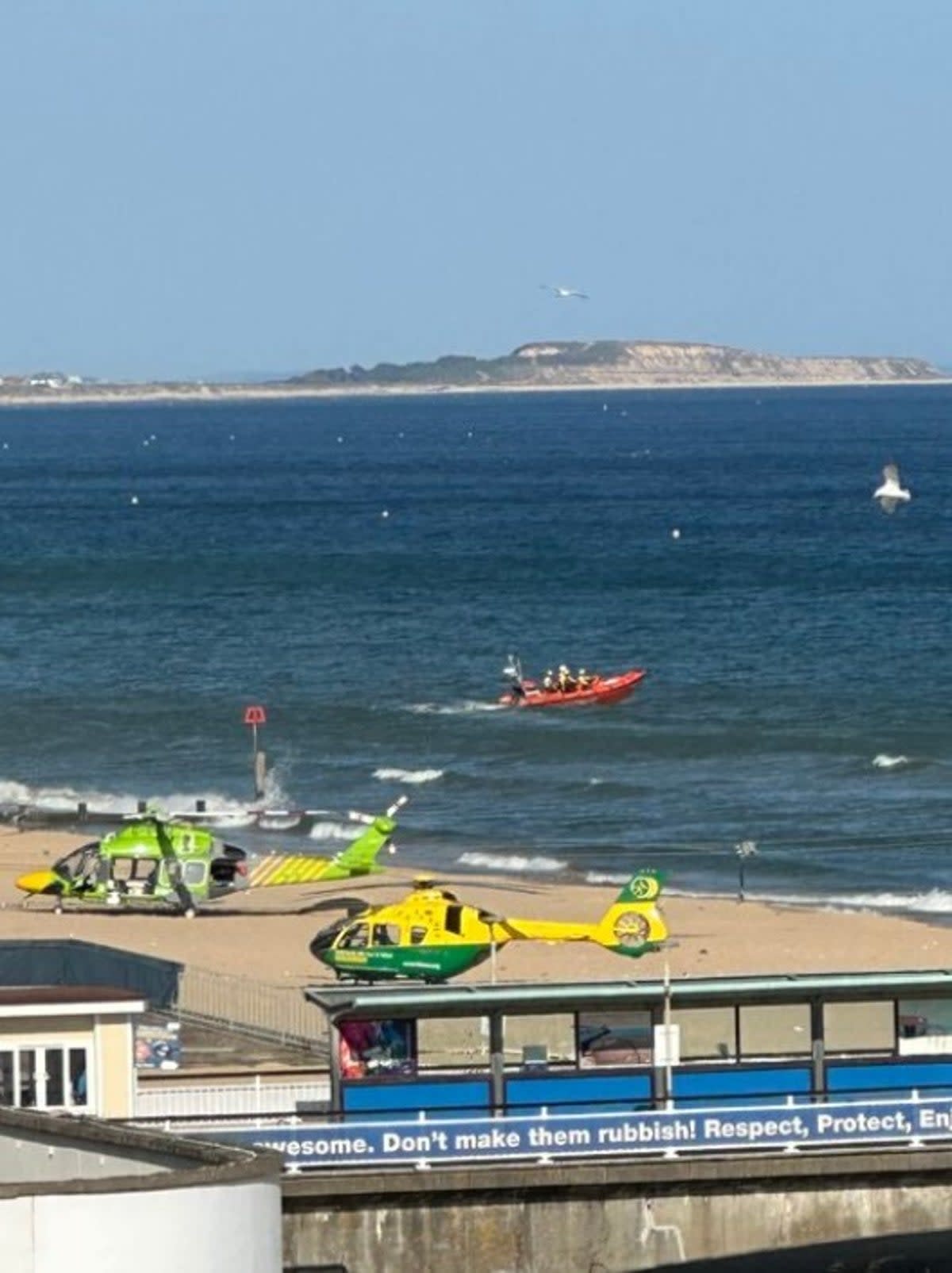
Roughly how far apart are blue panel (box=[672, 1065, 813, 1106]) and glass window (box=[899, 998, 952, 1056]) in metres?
1.01

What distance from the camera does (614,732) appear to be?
72.4 m

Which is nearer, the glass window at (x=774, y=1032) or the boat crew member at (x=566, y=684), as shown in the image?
the glass window at (x=774, y=1032)

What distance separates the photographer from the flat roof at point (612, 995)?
2828 cm

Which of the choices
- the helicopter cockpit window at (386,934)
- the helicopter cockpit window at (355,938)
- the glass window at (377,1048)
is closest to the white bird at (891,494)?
the helicopter cockpit window at (355,938)

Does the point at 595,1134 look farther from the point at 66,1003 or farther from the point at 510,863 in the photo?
the point at 510,863

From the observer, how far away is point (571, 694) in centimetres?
7631

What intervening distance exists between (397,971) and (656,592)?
2764 inches

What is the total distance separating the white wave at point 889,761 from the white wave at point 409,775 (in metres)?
8.83

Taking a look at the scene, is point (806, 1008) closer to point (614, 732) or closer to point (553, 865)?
point (553, 865)

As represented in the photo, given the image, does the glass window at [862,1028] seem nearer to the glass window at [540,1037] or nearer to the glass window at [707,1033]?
the glass window at [707,1033]

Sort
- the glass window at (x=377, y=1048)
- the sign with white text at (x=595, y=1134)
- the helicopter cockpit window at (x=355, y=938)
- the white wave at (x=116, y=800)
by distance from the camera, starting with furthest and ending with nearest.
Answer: the white wave at (x=116, y=800) < the helicopter cockpit window at (x=355, y=938) < the glass window at (x=377, y=1048) < the sign with white text at (x=595, y=1134)

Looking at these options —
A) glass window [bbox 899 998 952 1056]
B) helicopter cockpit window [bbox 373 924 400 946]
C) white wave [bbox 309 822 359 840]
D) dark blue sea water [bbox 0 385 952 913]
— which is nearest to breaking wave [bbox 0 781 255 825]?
dark blue sea water [bbox 0 385 952 913]

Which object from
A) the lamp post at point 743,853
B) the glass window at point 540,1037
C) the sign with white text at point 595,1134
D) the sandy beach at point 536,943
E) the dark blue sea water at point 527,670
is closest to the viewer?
the sign with white text at point 595,1134

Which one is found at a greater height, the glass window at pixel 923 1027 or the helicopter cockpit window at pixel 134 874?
the helicopter cockpit window at pixel 134 874
